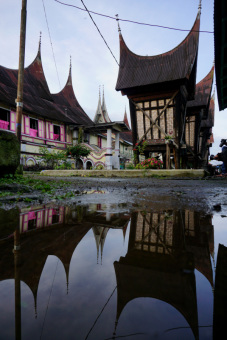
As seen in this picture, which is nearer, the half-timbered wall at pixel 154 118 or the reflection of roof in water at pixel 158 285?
the reflection of roof in water at pixel 158 285

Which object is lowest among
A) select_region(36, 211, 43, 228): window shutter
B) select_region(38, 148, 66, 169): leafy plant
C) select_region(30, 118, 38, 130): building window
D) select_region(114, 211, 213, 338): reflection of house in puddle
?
select_region(114, 211, 213, 338): reflection of house in puddle

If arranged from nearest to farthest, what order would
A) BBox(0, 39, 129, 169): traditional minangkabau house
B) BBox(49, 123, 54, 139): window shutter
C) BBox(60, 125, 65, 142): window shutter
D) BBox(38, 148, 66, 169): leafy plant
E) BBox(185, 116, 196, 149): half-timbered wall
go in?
1. BBox(185, 116, 196, 149): half-timbered wall
2. BBox(38, 148, 66, 169): leafy plant
3. BBox(0, 39, 129, 169): traditional minangkabau house
4. BBox(49, 123, 54, 139): window shutter
5. BBox(60, 125, 65, 142): window shutter

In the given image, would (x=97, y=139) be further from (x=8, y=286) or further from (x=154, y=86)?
(x=8, y=286)

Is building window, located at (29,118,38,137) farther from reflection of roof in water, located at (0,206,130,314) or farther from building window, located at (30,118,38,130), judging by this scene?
reflection of roof in water, located at (0,206,130,314)

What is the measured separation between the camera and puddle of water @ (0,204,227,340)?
1.28 ft

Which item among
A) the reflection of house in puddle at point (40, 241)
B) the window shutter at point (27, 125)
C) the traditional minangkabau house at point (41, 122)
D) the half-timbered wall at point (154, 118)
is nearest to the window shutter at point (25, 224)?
the reflection of house in puddle at point (40, 241)

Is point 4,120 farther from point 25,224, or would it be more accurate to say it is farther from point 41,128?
point 25,224

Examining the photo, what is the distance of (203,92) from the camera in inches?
507

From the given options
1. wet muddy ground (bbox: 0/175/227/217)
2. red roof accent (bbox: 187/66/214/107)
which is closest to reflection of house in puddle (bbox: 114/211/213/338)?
wet muddy ground (bbox: 0/175/227/217)

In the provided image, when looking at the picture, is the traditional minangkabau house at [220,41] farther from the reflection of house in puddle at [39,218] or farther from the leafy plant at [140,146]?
the reflection of house in puddle at [39,218]

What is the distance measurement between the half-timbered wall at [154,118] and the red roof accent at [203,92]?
12.0ft

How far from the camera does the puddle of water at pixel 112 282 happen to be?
1.28ft

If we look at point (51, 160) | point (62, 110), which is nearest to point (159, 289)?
point (51, 160)

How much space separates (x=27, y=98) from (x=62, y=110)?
3783 millimetres
